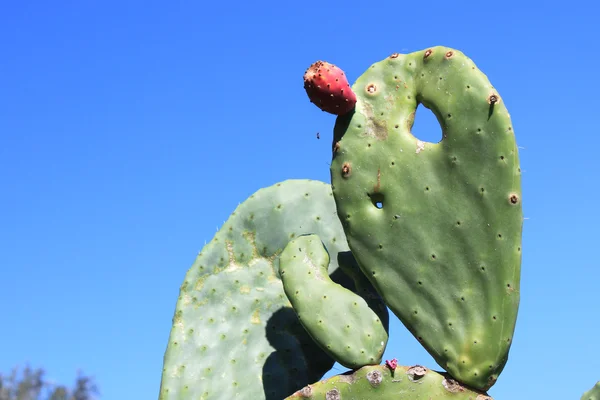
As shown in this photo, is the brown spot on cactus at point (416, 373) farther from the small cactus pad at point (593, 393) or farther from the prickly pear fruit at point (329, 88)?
the prickly pear fruit at point (329, 88)

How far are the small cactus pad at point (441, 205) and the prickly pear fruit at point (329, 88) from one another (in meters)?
0.06

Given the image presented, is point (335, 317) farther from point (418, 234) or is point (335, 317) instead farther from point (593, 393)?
point (593, 393)

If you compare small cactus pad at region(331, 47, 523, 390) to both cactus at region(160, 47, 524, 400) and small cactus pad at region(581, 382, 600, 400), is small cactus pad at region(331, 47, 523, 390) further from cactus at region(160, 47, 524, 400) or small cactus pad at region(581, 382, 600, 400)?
small cactus pad at region(581, 382, 600, 400)

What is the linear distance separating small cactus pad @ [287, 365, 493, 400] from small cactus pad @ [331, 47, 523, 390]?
0.05m

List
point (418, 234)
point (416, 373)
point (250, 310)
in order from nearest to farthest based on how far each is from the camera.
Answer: point (416, 373)
point (418, 234)
point (250, 310)

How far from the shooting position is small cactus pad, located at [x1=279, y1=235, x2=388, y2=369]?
10.5 feet

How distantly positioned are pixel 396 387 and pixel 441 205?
26.7 inches

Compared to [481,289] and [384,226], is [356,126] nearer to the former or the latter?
[384,226]

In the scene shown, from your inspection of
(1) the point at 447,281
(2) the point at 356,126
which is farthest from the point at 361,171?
(1) the point at 447,281

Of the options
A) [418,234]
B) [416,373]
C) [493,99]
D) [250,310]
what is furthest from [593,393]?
[250,310]

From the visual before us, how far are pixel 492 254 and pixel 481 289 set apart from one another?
0.44 feet

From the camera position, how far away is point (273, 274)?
408 cm

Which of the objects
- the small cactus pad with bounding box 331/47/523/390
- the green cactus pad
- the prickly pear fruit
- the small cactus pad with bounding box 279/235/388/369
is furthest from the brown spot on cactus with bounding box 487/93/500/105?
the green cactus pad

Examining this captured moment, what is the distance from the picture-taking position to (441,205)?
318 cm
